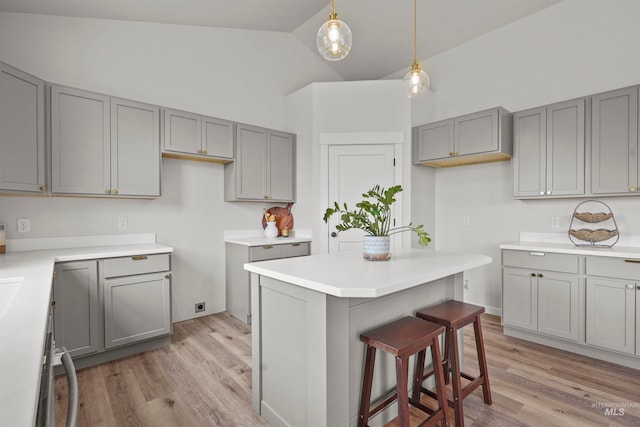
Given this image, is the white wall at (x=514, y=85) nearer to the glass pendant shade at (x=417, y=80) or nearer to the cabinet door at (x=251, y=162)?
the glass pendant shade at (x=417, y=80)

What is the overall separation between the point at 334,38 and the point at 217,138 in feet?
7.01

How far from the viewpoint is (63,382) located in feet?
7.78

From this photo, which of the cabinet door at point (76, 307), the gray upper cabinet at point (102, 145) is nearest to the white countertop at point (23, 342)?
the cabinet door at point (76, 307)

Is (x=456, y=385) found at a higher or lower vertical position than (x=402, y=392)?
lower

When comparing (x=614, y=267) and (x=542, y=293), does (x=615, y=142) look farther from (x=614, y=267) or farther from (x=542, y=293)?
(x=542, y=293)

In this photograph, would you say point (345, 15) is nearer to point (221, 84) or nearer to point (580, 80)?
point (221, 84)

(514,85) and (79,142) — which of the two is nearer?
(79,142)

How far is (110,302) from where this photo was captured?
8.60 feet

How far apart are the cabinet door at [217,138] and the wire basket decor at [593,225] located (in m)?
3.66

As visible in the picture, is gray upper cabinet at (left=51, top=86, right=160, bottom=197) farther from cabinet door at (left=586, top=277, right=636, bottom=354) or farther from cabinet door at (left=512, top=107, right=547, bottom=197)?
cabinet door at (left=586, top=277, right=636, bottom=354)

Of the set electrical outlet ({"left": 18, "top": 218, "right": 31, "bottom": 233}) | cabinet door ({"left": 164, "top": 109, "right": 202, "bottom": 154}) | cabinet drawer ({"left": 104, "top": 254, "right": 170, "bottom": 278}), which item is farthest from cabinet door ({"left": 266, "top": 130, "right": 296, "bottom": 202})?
electrical outlet ({"left": 18, "top": 218, "right": 31, "bottom": 233})

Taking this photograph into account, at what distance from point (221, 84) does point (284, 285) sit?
3.07 metres

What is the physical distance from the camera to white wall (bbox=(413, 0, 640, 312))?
3.00 meters

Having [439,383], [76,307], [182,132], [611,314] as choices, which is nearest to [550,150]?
[611,314]
